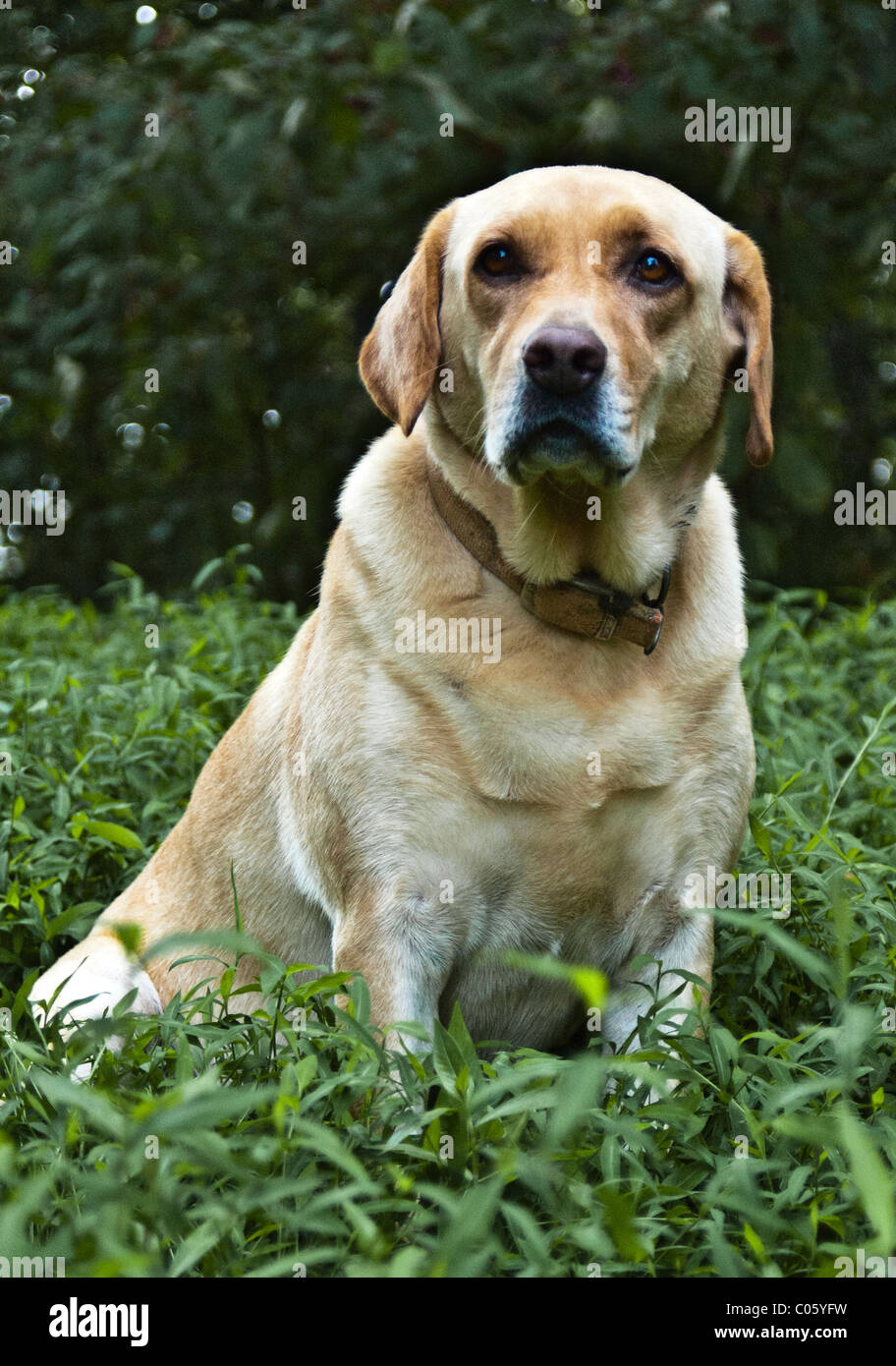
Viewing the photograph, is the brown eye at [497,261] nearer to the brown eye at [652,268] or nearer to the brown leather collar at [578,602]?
the brown eye at [652,268]

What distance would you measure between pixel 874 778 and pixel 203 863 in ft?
5.49

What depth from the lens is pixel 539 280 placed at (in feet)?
8.38

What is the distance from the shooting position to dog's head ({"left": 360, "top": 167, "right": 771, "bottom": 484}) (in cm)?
243

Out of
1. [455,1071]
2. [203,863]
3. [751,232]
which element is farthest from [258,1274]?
[751,232]

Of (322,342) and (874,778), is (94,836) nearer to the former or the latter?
(874,778)

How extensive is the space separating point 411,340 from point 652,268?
0.47 metres

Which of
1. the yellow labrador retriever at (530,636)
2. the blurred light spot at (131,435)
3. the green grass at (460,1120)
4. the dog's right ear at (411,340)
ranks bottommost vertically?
the green grass at (460,1120)

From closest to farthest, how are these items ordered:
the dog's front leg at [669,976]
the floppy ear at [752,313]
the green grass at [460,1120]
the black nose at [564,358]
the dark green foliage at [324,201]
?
the green grass at [460,1120], the black nose at [564,358], the dog's front leg at [669,976], the floppy ear at [752,313], the dark green foliage at [324,201]

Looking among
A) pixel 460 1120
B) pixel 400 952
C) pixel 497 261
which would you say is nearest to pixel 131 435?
pixel 497 261

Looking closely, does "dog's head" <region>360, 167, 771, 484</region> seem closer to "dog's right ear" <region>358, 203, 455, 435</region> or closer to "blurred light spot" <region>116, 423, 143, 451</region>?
"dog's right ear" <region>358, 203, 455, 435</region>

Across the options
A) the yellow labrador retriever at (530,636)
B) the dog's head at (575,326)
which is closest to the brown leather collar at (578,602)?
the yellow labrador retriever at (530,636)

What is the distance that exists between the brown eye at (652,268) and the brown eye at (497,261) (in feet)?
0.73

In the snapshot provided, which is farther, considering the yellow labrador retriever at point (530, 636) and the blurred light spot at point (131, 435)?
the blurred light spot at point (131, 435)

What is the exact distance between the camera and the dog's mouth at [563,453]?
244 centimetres
